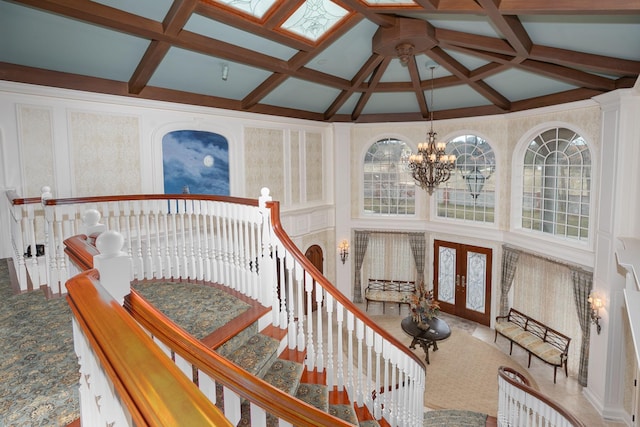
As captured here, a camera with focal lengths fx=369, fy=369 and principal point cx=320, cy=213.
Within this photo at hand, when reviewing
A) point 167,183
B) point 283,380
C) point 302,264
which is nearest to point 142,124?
point 167,183

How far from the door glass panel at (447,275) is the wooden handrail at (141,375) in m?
10.1

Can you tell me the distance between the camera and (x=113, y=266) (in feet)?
4.53

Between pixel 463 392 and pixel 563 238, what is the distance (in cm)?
383

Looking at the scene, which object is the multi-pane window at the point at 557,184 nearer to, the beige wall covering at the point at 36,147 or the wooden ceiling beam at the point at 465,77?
the wooden ceiling beam at the point at 465,77

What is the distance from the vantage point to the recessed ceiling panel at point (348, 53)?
249 inches

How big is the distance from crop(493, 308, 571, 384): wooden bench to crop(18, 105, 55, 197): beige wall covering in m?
9.35

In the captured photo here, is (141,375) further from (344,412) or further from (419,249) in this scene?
(419,249)

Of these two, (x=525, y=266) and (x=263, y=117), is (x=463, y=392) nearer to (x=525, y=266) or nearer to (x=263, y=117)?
(x=525, y=266)

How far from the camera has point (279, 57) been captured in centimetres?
662

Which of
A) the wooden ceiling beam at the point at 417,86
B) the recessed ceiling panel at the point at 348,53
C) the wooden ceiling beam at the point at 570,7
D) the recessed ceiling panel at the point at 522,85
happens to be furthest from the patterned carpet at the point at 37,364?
the recessed ceiling panel at the point at 522,85

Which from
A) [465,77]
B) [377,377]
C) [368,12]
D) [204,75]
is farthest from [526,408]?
[204,75]

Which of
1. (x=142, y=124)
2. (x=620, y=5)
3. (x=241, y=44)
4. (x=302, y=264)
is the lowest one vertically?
(x=302, y=264)

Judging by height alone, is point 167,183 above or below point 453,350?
above

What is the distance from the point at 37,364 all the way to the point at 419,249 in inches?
369
